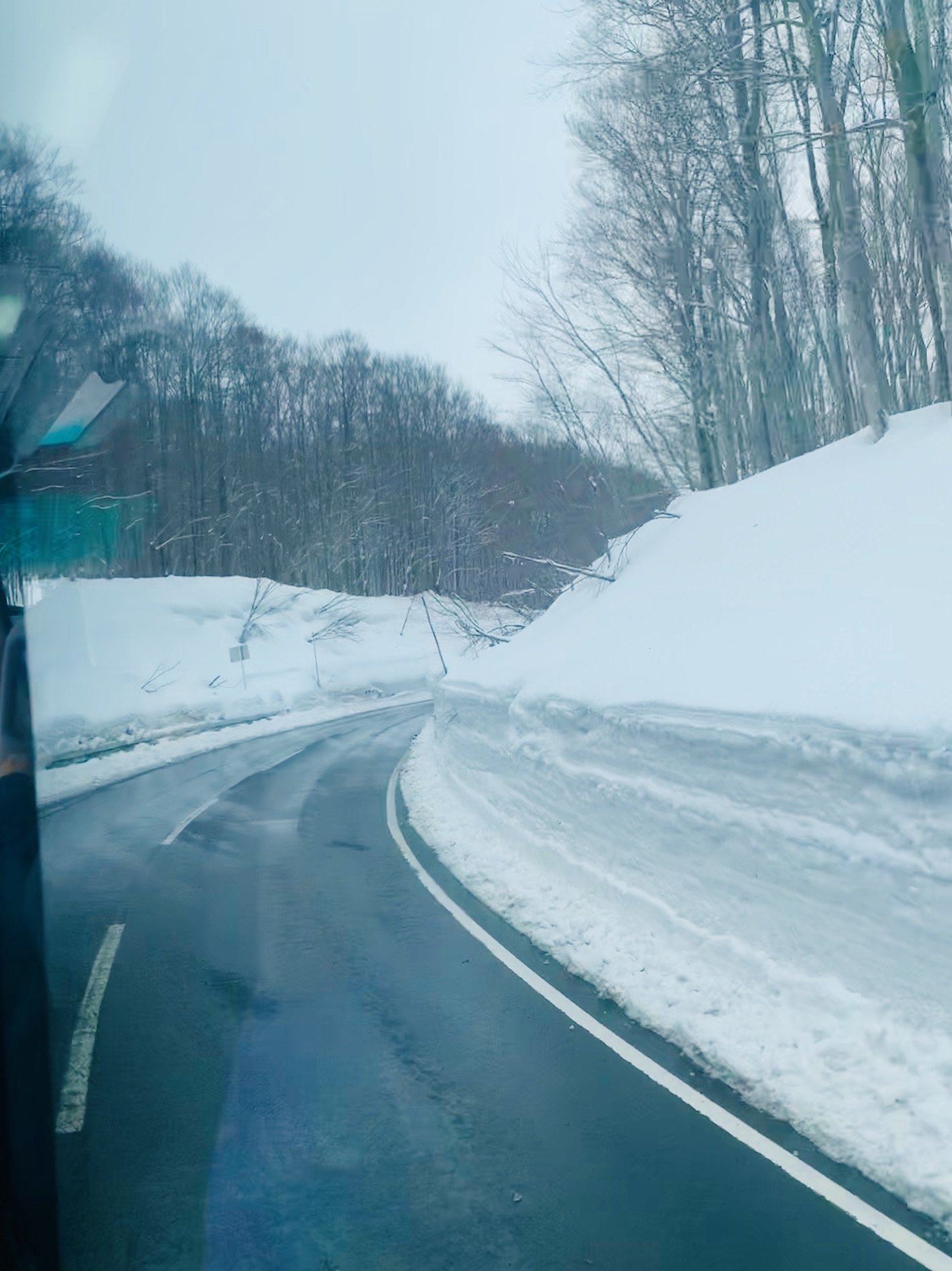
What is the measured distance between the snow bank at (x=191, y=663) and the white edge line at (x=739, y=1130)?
664cm

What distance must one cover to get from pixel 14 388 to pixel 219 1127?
407 inches

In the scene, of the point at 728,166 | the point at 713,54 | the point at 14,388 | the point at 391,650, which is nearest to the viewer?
the point at 14,388

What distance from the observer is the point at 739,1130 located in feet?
15.8

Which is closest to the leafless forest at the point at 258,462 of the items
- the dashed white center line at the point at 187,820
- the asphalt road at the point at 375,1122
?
the dashed white center line at the point at 187,820

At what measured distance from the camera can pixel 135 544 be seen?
45312 millimetres

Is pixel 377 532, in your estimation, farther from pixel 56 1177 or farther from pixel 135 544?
pixel 56 1177

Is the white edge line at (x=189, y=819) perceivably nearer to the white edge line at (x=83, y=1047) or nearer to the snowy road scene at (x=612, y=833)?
the snowy road scene at (x=612, y=833)

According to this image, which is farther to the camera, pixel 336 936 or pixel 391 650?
pixel 391 650

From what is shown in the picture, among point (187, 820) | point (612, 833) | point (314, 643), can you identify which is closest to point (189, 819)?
point (187, 820)

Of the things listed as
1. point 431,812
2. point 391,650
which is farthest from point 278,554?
point 431,812

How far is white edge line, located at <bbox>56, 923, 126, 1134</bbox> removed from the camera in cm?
518

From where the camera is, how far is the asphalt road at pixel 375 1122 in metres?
4.03

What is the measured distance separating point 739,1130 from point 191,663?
35.4m

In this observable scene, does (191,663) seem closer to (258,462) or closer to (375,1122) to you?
(258,462)
